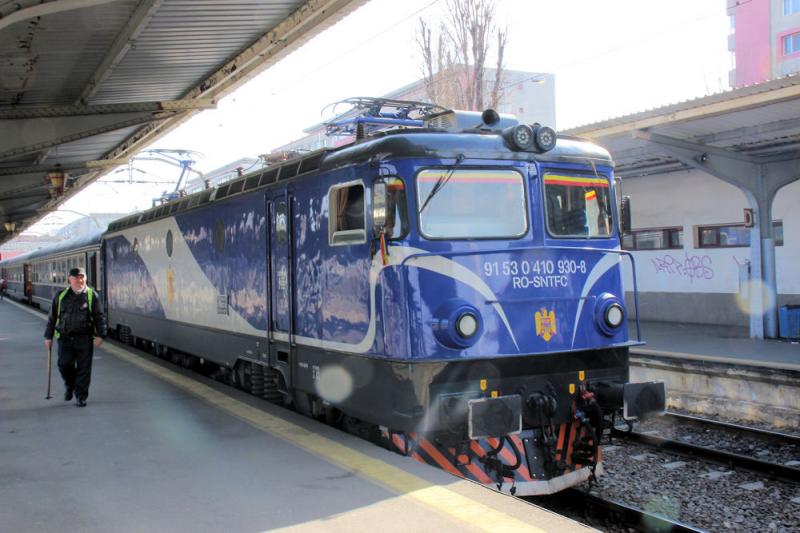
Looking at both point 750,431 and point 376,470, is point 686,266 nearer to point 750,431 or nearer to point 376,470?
point 750,431

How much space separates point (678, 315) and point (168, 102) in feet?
43.6

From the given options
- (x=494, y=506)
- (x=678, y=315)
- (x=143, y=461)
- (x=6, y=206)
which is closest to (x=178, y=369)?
(x=143, y=461)

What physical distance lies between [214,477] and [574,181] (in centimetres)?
402

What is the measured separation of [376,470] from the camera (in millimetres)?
5742

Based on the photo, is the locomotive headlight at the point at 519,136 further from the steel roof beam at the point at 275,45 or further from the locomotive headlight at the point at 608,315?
the steel roof beam at the point at 275,45

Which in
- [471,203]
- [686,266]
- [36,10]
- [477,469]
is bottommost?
[477,469]

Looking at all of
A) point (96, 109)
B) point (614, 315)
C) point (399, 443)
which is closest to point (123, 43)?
point (96, 109)

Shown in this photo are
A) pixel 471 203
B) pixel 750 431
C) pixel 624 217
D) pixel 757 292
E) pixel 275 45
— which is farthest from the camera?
pixel 757 292

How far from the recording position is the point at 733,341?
1520 cm

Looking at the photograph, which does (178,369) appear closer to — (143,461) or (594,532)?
(143,461)

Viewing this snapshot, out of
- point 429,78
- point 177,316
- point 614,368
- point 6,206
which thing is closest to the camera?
point 614,368

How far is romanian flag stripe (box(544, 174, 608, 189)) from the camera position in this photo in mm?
6703

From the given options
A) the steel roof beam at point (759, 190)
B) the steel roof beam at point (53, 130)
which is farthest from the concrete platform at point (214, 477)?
the steel roof beam at point (759, 190)

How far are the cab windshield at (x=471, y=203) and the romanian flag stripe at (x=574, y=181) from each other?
36 centimetres
